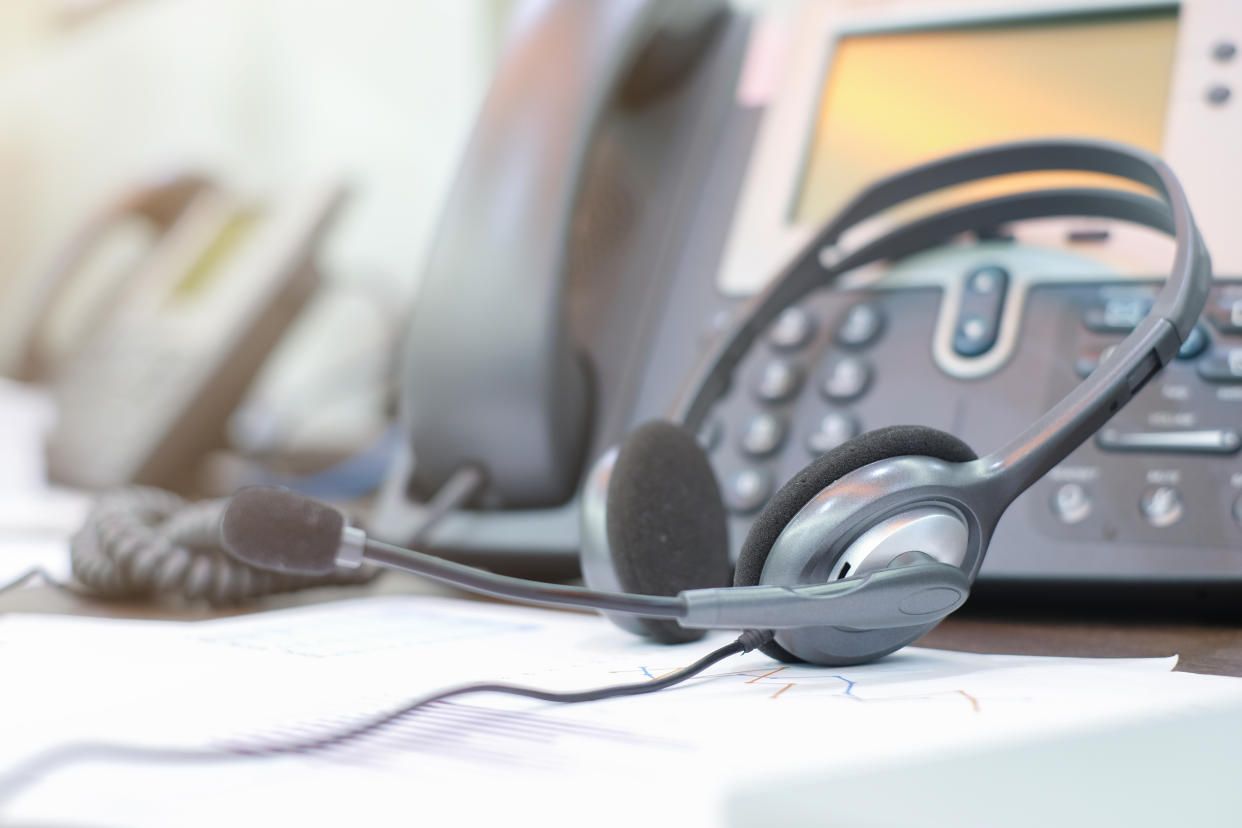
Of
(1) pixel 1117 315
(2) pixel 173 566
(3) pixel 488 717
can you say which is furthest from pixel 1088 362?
(2) pixel 173 566

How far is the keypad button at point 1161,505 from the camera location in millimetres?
321

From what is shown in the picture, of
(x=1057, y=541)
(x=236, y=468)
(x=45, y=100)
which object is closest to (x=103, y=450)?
(x=236, y=468)

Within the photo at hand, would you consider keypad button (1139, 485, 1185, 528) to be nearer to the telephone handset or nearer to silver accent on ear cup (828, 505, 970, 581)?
silver accent on ear cup (828, 505, 970, 581)

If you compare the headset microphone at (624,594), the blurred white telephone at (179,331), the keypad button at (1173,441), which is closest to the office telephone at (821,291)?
the keypad button at (1173,441)

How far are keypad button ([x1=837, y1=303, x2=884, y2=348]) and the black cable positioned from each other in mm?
174

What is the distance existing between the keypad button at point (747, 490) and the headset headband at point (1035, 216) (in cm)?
3

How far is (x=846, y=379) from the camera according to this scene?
1.30 ft

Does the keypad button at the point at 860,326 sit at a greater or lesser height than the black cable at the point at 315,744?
greater

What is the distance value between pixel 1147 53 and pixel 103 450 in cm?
74

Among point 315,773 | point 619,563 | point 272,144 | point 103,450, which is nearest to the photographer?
point 315,773

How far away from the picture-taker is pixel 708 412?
1.29 ft

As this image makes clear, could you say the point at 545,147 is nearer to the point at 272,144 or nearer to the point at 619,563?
the point at 619,563

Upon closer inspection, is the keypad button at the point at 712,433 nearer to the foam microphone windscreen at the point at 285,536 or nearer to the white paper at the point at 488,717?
the white paper at the point at 488,717

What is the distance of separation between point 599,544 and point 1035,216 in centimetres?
22
